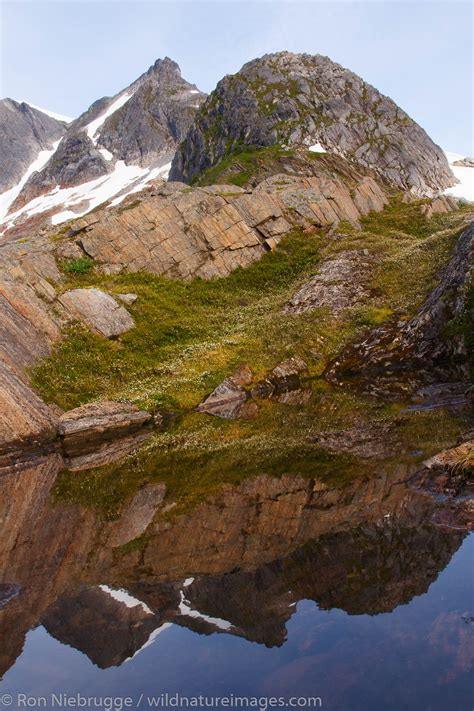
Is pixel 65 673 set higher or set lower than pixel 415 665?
higher

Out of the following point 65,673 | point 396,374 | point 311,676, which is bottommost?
point 396,374

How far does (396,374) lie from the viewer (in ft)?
96.9

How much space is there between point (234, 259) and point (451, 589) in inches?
1609

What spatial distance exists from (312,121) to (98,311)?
60682 mm

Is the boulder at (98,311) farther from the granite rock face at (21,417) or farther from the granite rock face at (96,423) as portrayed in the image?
the granite rock face at (21,417)

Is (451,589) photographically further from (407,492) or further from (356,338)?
(356,338)

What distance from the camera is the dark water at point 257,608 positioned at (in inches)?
277

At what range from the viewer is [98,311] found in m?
34.0

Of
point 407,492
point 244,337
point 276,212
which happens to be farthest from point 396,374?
point 276,212

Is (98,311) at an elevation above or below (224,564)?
above

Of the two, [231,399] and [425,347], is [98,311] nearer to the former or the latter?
[231,399]

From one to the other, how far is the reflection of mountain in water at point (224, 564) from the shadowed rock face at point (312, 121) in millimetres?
72996

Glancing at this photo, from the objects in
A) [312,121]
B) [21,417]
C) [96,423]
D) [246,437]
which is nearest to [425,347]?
[246,437]

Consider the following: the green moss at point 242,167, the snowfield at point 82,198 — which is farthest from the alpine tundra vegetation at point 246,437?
the snowfield at point 82,198
